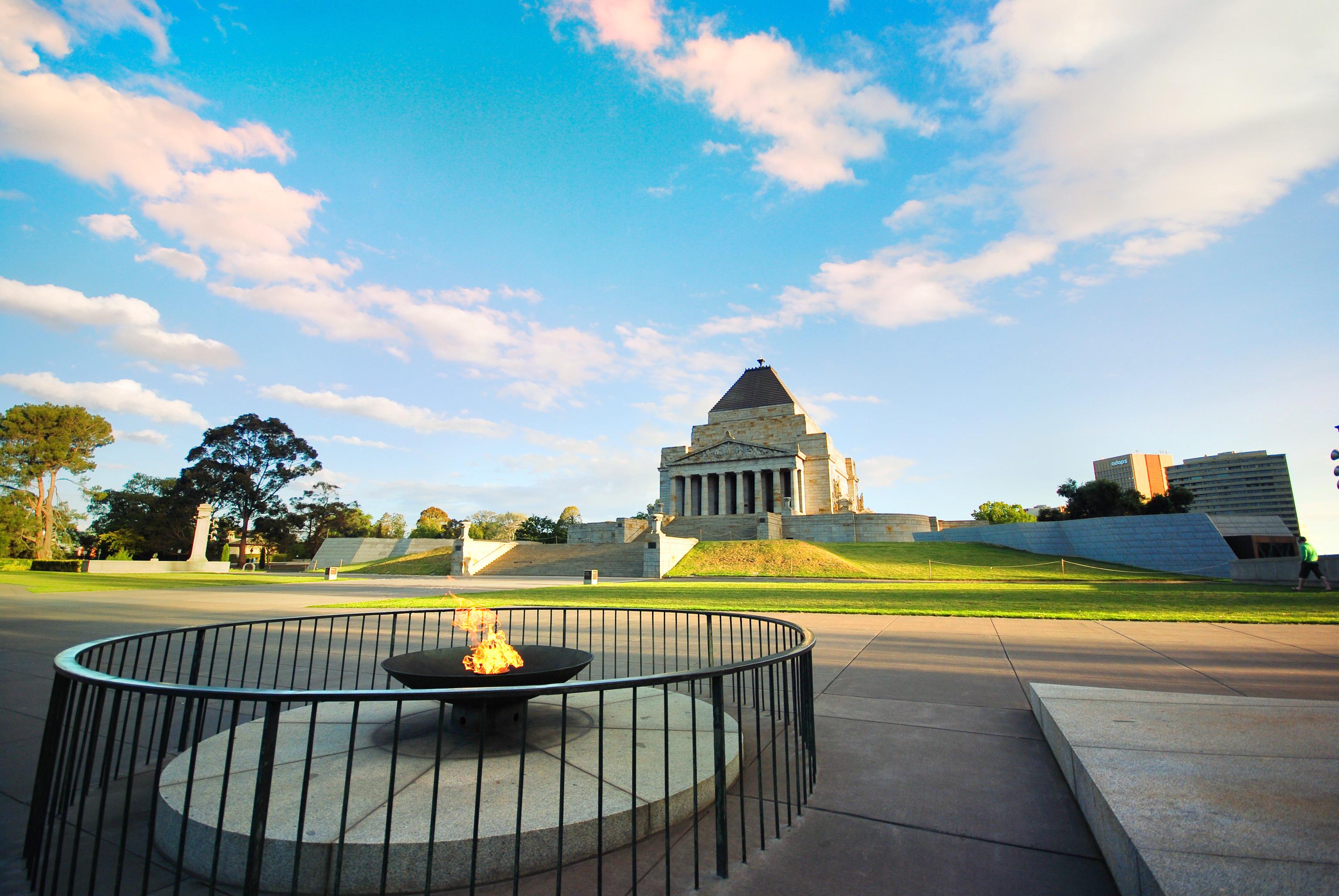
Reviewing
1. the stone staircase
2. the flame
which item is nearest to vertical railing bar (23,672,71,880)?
the flame

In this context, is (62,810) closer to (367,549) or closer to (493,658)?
(493,658)

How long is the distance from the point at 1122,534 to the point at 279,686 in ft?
147

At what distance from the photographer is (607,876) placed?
11.0 ft

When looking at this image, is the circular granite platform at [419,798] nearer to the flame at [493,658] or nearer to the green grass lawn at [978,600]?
the flame at [493,658]

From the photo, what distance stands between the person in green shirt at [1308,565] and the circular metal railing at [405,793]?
23639 millimetres

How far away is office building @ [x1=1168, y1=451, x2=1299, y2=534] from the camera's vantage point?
121625 millimetres

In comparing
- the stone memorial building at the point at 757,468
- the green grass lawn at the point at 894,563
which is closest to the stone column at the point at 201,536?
the green grass lawn at the point at 894,563

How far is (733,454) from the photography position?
2724 inches

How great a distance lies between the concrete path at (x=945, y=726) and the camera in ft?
11.1

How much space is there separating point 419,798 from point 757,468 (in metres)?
64.6

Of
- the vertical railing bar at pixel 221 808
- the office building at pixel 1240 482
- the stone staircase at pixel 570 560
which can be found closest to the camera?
the vertical railing bar at pixel 221 808

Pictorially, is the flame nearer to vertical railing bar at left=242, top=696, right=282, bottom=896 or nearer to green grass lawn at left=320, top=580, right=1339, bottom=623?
vertical railing bar at left=242, top=696, right=282, bottom=896

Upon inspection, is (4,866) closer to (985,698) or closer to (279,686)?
(279,686)

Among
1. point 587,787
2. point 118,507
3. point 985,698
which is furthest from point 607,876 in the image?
point 118,507
